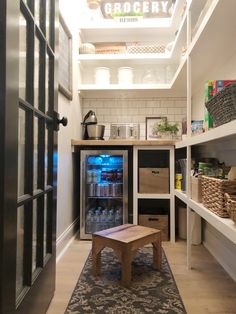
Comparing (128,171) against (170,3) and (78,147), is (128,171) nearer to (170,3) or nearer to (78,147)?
(78,147)

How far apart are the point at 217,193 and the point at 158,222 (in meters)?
1.34

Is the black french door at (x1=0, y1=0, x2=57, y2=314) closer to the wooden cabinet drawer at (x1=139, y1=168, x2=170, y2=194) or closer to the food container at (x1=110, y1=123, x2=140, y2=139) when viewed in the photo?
the wooden cabinet drawer at (x1=139, y1=168, x2=170, y2=194)

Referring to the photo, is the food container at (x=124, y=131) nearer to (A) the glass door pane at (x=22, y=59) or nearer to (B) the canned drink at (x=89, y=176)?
(B) the canned drink at (x=89, y=176)

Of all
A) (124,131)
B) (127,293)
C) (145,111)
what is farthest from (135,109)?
(127,293)

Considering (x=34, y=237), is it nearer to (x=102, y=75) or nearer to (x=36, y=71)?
(x=36, y=71)

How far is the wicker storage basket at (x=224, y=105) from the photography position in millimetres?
1106

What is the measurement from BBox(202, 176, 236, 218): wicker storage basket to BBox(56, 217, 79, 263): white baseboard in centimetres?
124

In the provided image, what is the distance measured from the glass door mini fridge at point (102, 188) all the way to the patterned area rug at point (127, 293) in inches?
29.7

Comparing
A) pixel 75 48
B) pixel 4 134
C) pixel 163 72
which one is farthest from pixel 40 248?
pixel 163 72

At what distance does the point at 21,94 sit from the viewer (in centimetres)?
108

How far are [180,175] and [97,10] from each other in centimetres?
204

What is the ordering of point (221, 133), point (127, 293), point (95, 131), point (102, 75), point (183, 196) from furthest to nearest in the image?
1. point (102, 75)
2. point (95, 131)
3. point (183, 196)
4. point (127, 293)
5. point (221, 133)

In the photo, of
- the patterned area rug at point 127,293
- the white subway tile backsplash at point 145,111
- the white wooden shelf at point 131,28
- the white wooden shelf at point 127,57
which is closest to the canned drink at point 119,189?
the patterned area rug at point 127,293

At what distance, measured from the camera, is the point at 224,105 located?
3.85ft
